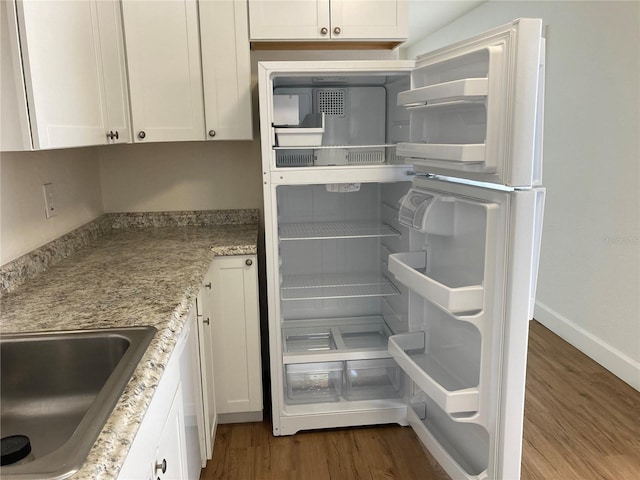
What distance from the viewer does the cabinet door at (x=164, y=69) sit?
7.56ft

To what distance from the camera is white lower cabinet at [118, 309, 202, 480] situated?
42.7 inches

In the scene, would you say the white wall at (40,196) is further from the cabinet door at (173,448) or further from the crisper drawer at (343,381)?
the crisper drawer at (343,381)

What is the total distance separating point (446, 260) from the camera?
6.48 feet

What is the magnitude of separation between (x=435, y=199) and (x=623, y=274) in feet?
5.57

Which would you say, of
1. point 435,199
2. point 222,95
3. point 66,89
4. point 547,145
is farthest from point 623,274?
point 66,89

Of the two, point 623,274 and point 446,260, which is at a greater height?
point 446,260

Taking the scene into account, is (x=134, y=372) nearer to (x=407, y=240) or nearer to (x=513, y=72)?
(x=513, y=72)

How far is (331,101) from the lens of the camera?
2564mm

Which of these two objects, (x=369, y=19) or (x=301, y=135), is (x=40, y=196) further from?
(x=369, y=19)

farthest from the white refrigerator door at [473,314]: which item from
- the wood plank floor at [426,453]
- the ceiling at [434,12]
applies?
the ceiling at [434,12]

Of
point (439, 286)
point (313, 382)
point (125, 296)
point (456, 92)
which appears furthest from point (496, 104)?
point (313, 382)

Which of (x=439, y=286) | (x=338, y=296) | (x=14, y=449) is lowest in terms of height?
(x=338, y=296)

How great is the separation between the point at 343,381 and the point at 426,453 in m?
0.51

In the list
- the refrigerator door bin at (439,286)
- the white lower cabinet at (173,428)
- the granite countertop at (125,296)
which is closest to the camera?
the granite countertop at (125,296)
